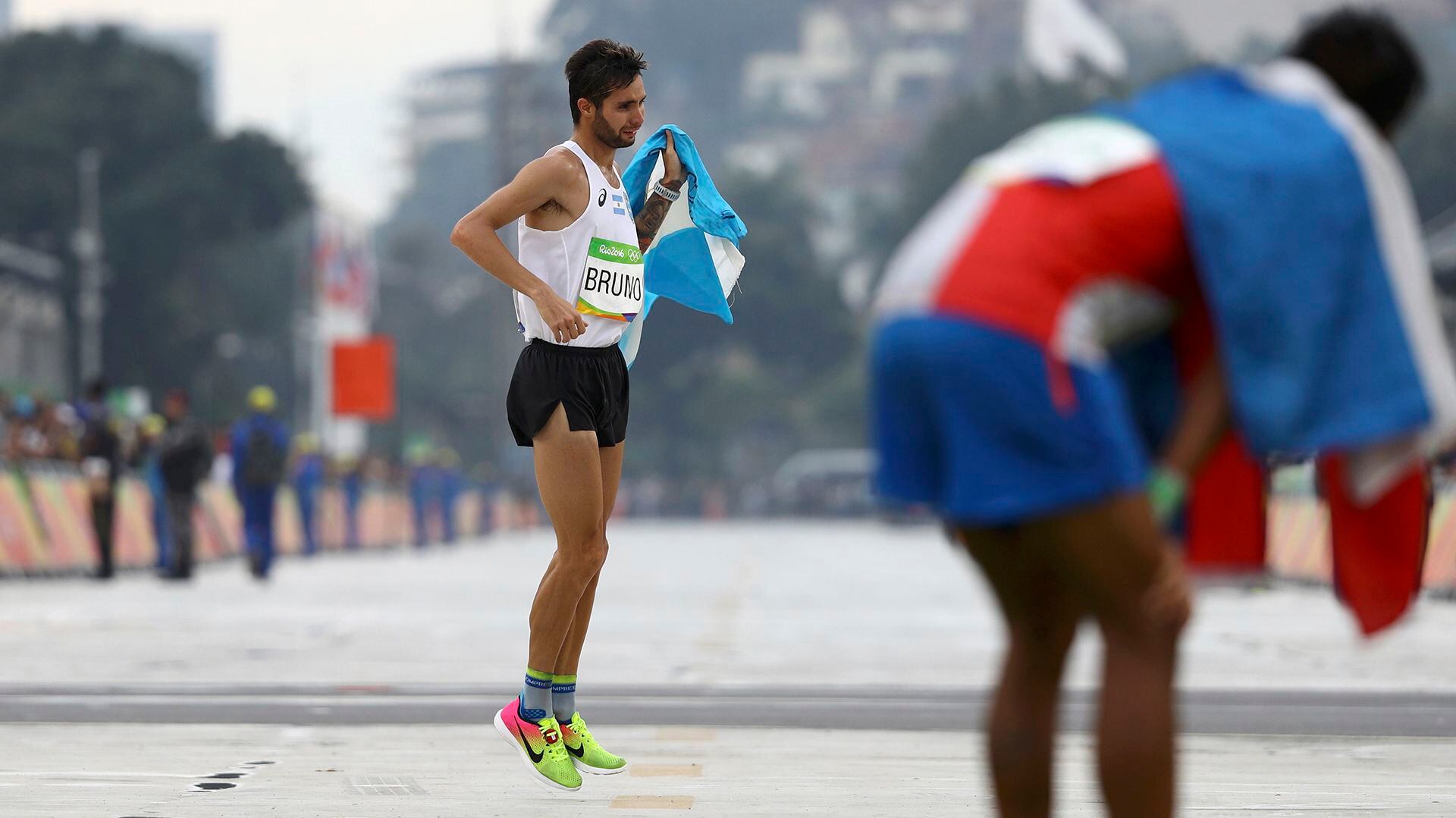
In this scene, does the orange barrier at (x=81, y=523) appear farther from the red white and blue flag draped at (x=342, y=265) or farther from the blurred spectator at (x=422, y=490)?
the red white and blue flag draped at (x=342, y=265)

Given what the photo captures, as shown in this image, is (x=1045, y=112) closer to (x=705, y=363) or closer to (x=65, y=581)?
(x=705, y=363)

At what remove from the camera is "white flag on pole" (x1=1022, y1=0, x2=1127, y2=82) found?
112562 millimetres

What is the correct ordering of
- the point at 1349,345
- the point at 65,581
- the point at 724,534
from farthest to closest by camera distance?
the point at 724,534 < the point at 65,581 < the point at 1349,345

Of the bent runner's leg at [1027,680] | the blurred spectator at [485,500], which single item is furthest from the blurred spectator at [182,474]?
the blurred spectator at [485,500]

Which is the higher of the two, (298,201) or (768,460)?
(298,201)

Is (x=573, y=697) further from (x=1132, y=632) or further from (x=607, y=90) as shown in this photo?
(x=1132, y=632)

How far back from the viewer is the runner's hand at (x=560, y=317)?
596 centimetres

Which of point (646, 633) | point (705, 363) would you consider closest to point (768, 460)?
point (705, 363)

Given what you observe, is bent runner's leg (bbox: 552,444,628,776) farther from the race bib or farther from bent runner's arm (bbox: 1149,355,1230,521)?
bent runner's arm (bbox: 1149,355,1230,521)

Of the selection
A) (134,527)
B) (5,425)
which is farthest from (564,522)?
(134,527)

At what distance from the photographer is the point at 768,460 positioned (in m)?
107

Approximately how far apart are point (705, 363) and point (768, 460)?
15.3m

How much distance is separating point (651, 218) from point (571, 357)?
0.64m

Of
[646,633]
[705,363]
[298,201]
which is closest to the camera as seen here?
[646,633]
